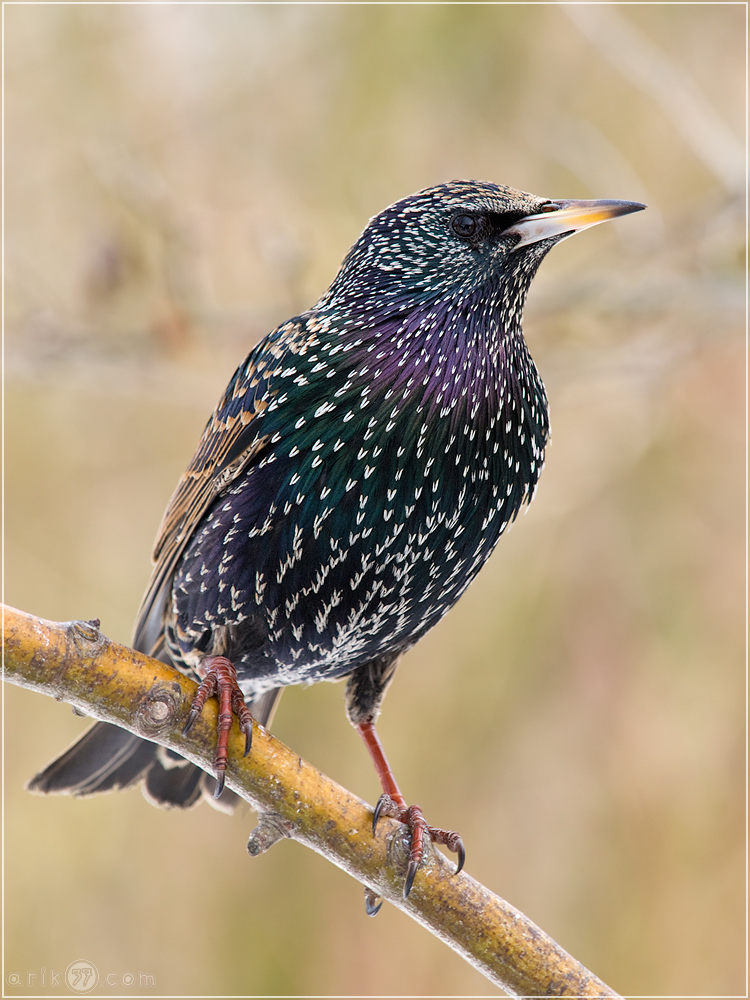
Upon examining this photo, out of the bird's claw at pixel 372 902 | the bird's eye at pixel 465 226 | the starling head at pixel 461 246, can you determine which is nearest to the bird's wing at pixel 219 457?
the starling head at pixel 461 246

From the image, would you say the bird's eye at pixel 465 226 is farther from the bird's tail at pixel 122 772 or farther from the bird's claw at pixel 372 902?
the bird's claw at pixel 372 902

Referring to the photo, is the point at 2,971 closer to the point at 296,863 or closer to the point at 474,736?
the point at 296,863

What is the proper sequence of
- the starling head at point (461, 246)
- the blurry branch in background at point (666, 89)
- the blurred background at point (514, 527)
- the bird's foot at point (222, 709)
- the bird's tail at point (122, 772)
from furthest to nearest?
the blurred background at point (514, 527), the blurry branch in background at point (666, 89), the bird's tail at point (122, 772), the starling head at point (461, 246), the bird's foot at point (222, 709)

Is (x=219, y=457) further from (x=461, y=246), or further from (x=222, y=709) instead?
(x=461, y=246)

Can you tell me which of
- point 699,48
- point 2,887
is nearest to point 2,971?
point 2,887

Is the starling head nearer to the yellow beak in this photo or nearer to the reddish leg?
the yellow beak

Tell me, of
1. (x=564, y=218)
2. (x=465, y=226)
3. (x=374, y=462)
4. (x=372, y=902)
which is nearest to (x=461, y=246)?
(x=465, y=226)

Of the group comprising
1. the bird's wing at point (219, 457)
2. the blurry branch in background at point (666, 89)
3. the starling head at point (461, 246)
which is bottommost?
the bird's wing at point (219, 457)
